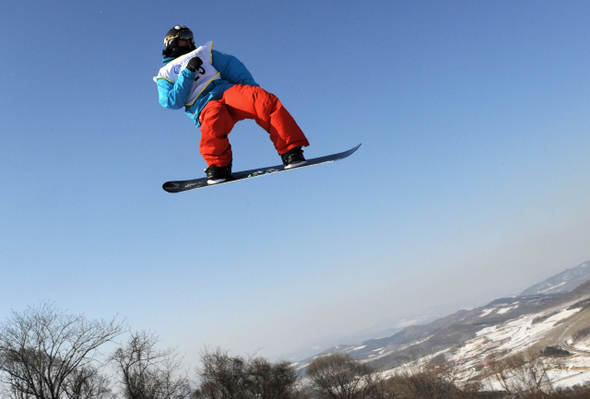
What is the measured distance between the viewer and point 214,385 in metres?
34.4

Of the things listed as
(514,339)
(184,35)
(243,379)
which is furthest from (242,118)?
(514,339)

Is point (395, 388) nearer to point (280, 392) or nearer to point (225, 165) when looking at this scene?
point (280, 392)

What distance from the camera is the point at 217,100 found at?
3.84 m

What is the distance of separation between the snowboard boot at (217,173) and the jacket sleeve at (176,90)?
0.83 meters

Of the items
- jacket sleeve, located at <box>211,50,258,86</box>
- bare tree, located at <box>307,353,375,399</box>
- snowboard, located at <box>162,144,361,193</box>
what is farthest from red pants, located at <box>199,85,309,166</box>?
bare tree, located at <box>307,353,375,399</box>

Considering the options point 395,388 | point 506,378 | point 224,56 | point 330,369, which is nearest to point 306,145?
point 224,56

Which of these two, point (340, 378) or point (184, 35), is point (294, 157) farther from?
point (340, 378)

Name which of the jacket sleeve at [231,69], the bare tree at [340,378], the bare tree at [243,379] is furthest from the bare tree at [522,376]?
the jacket sleeve at [231,69]

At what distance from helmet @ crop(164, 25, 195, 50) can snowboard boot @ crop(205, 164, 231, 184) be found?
1.52 m

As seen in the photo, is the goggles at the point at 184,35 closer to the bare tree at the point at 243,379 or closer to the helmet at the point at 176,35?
the helmet at the point at 176,35

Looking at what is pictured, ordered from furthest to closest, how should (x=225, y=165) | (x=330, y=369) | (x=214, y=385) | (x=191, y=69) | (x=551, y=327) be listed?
(x=551, y=327) < (x=330, y=369) < (x=214, y=385) < (x=225, y=165) < (x=191, y=69)

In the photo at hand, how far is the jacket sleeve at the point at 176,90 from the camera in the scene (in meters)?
3.74

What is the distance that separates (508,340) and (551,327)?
Answer: 36.7 ft

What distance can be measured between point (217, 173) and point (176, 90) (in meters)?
1.04
